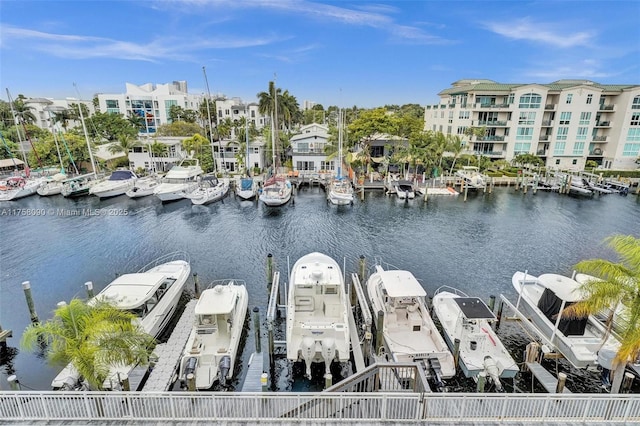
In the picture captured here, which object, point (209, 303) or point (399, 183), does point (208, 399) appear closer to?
point (209, 303)

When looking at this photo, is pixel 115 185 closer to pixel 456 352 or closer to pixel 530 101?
pixel 456 352

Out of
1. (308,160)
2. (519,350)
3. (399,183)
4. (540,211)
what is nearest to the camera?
(519,350)

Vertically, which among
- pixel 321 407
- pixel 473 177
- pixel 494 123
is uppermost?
pixel 494 123

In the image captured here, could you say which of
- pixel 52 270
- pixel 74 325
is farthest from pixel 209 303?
pixel 52 270

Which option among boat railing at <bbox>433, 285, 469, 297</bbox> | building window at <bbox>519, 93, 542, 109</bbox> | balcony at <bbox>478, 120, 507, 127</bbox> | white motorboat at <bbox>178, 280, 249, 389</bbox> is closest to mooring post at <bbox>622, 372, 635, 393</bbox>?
boat railing at <bbox>433, 285, 469, 297</bbox>

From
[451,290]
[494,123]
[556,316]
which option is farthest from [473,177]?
[556,316]

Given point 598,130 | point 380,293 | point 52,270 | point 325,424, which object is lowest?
point 52,270
